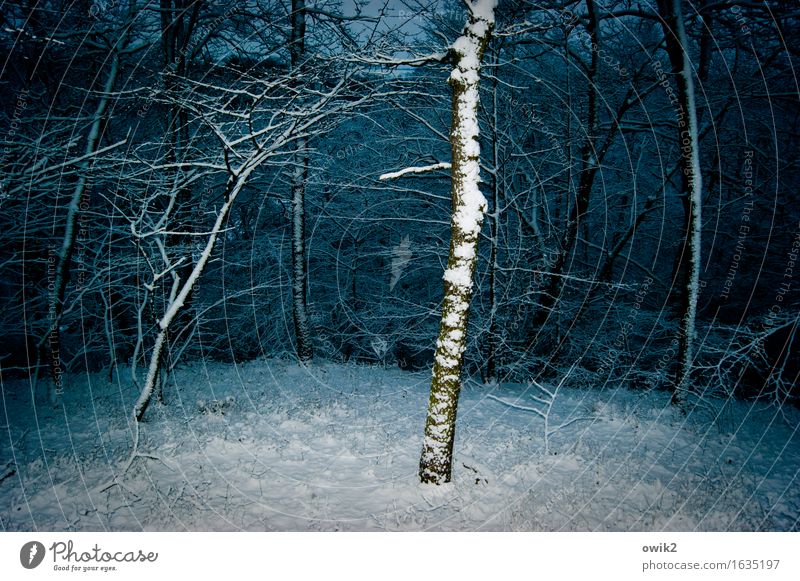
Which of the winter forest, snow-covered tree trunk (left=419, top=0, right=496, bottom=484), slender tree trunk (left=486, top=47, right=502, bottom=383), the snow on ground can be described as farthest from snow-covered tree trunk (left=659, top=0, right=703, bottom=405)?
snow-covered tree trunk (left=419, top=0, right=496, bottom=484)

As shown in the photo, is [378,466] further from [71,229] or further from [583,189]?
[583,189]

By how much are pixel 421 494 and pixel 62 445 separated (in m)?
5.95

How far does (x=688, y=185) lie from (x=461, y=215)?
19.8ft

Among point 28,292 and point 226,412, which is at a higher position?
point 28,292

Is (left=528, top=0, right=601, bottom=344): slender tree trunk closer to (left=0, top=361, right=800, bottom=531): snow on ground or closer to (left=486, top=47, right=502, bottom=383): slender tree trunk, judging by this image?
(left=486, top=47, right=502, bottom=383): slender tree trunk

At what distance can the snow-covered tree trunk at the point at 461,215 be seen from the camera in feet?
13.6

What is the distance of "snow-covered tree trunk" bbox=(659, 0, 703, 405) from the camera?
23.0ft

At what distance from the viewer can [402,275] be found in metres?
14.8

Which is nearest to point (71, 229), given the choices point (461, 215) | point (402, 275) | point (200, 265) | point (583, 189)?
point (200, 265)

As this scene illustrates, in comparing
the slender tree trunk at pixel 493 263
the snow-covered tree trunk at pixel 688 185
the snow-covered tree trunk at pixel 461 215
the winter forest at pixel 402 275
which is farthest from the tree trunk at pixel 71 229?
the snow-covered tree trunk at pixel 688 185

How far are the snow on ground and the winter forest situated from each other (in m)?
0.05

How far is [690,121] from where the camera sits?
7.14m
